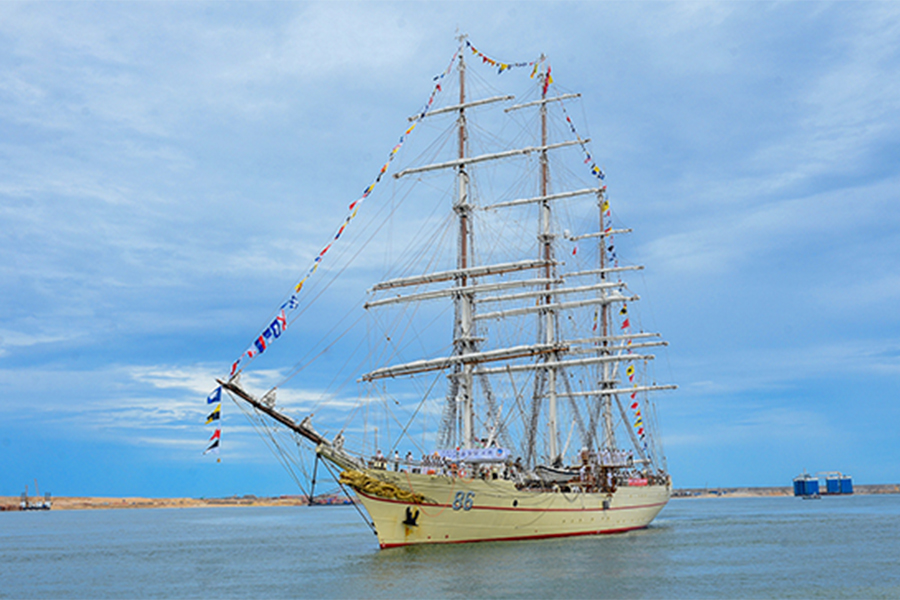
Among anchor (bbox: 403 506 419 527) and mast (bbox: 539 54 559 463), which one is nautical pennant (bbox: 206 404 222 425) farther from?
mast (bbox: 539 54 559 463)

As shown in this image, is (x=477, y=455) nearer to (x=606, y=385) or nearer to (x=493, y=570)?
(x=493, y=570)

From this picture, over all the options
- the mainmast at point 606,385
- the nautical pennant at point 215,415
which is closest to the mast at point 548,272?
the mainmast at point 606,385

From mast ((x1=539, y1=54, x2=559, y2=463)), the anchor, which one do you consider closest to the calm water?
the anchor

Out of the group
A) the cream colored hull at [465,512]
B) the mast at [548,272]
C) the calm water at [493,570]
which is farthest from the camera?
the mast at [548,272]

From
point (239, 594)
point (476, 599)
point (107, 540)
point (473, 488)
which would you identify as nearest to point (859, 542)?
point (473, 488)

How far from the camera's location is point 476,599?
93.8ft

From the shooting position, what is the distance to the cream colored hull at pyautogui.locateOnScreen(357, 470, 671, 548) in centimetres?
4247

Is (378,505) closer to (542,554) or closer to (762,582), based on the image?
(542,554)

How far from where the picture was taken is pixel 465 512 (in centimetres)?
4409

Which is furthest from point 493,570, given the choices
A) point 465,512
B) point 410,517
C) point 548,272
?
point 548,272

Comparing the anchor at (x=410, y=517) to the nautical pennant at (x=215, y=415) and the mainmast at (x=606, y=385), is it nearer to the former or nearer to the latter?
the nautical pennant at (x=215, y=415)

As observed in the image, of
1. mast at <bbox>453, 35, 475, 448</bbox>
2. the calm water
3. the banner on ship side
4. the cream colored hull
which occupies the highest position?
mast at <bbox>453, 35, 475, 448</bbox>

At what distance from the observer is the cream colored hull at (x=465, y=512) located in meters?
42.5

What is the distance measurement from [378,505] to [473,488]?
5.21 metres
